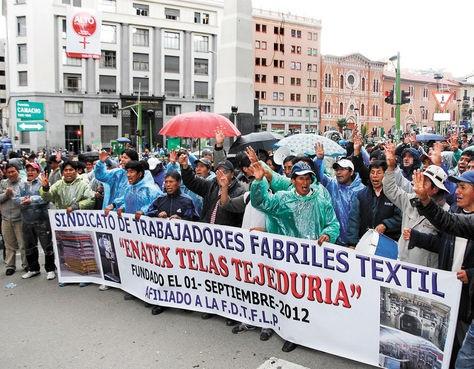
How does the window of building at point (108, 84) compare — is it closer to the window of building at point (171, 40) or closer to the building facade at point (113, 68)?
the building facade at point (113, 68)

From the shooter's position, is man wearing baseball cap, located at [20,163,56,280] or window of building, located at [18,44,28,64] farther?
window of building, located at [18,44,28,64]

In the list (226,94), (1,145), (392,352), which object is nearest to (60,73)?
(1,145)

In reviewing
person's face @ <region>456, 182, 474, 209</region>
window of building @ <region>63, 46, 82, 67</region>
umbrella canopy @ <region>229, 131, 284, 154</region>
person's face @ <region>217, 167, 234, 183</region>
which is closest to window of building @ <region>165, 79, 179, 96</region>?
window of building @ <region>63, 46, 82, 67</region>

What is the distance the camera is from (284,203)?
421cm

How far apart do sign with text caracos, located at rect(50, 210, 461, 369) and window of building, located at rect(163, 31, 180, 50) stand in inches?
2021

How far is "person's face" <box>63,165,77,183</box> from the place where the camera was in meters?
6.09

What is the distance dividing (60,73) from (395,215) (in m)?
50.7

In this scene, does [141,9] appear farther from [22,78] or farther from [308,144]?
[308,144]

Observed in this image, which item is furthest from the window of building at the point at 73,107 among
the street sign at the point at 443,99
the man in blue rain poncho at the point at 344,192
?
the man in blue rain poncho at the point at 344,192

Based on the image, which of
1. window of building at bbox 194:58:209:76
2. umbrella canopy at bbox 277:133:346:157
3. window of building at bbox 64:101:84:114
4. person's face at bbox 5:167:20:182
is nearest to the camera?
person's face at bbox 5:167:20:182

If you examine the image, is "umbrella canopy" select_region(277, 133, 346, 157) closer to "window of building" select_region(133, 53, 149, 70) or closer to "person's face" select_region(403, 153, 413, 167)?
"person's face" select_region(403, 153, 413, 167)

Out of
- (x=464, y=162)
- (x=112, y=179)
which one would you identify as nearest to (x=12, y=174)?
(x=112, y=179)

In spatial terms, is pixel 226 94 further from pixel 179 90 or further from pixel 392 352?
pixel 179 90

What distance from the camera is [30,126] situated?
65.1ft
